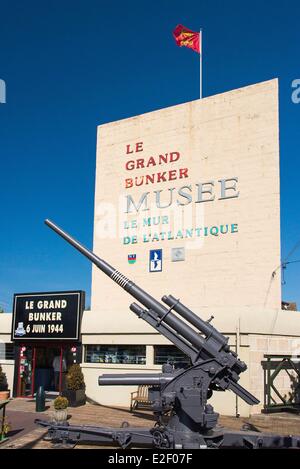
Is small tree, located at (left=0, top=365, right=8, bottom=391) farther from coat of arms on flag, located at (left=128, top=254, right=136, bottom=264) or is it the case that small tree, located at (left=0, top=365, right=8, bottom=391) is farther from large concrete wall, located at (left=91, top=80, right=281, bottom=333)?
coat of arms on flag, located at (left=128, top=254, right=136, bottom=264)

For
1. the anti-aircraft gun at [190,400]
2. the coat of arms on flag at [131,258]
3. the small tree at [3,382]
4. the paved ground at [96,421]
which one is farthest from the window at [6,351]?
the anti-aircraft gun at [190,400]

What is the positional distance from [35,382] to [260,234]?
11759 mm

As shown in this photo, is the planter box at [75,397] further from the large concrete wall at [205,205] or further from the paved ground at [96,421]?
the large concrete wall at [205,205]

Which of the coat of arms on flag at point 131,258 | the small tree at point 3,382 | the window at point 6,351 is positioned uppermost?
the coat of arms on flag at point 131,258

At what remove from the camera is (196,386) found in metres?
11.1

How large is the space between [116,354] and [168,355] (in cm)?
255

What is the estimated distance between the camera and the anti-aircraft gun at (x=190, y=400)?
10953mm

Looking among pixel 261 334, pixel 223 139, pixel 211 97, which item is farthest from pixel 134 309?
pixel 211 97

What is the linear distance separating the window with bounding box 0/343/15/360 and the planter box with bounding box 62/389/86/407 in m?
4.36

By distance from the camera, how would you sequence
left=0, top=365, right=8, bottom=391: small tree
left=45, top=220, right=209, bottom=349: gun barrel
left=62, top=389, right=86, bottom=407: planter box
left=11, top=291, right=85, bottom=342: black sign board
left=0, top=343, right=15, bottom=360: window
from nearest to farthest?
left=45, top=220, right=209, bottom=349: gun barrel, left=62, top=389, right=86, bottom=407: planter box, left=11, top=291, right=85, bottom=342: black sign board, left=0, top=365, right=8, bottom=391: small tree, left=0, top=343, right=15, bottom=360: window

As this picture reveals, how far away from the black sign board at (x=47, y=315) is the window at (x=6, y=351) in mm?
982

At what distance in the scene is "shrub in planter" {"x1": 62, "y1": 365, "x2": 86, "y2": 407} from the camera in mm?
19369

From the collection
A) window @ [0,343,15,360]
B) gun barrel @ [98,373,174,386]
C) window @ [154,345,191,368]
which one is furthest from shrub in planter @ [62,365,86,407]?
gun barrel @ [98,373,174,386]

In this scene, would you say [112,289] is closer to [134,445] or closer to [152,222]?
[152,222]
